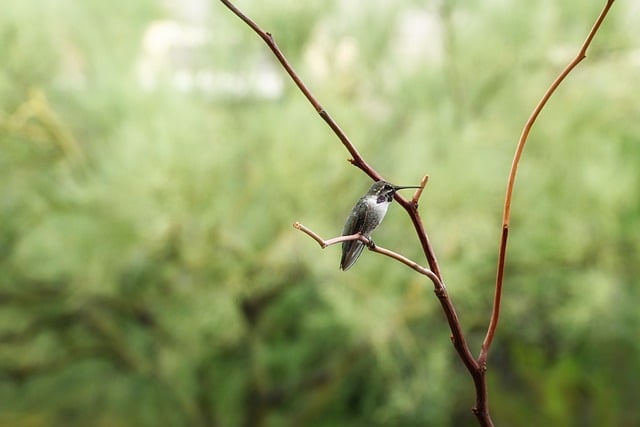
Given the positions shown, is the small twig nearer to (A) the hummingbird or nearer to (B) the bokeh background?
(A) the hummingbird

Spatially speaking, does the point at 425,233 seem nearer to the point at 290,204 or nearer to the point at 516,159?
the point at 516,159

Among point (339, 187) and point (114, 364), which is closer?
point (339, 187)

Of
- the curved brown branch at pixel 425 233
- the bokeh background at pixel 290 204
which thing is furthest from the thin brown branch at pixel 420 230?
the bokeh background at pixel 290 204

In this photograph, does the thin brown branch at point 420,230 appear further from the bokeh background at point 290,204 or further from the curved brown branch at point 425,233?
the bokeh background at point 290,204

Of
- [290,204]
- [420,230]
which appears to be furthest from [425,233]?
[290,204]

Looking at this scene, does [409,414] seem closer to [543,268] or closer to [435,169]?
[543,268]

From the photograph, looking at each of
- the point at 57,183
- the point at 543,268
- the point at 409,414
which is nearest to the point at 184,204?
the point at 57,183
